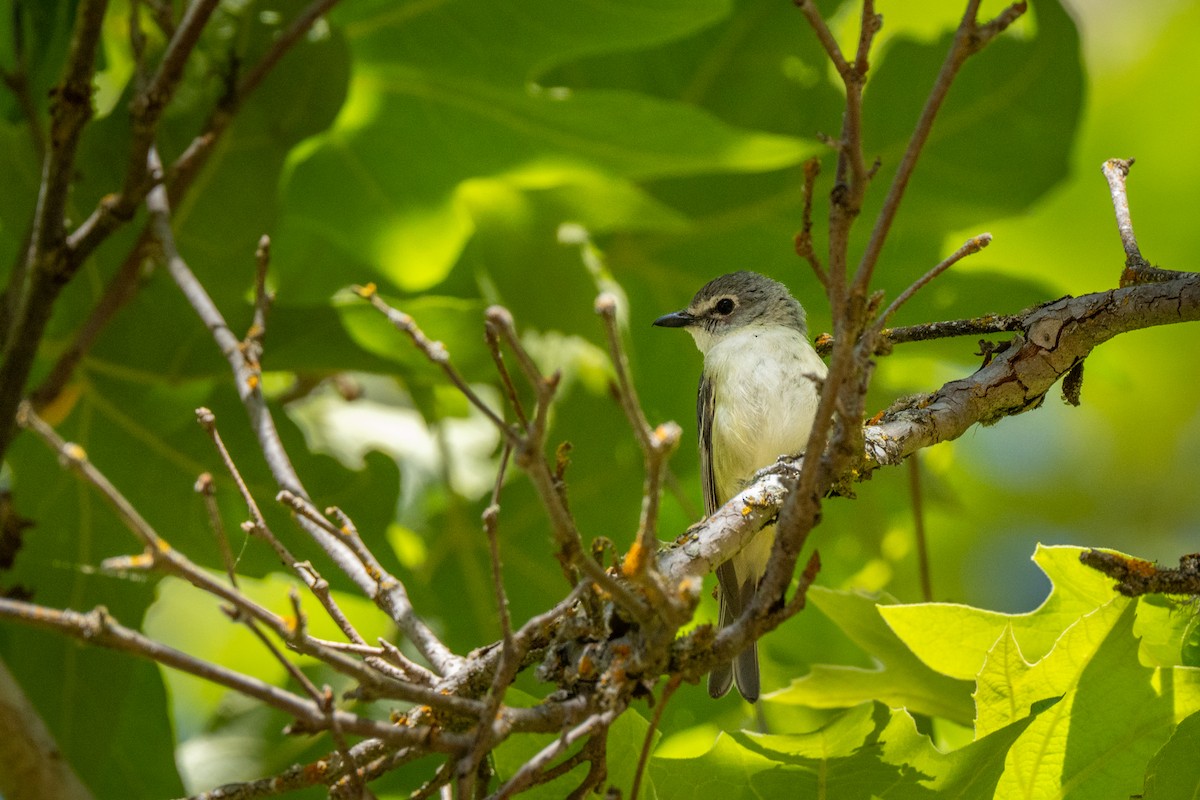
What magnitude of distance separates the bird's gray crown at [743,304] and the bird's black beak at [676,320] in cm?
1

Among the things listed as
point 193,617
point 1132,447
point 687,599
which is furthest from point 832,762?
point 1132,447

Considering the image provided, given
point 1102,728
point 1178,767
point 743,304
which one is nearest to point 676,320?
point 743,304

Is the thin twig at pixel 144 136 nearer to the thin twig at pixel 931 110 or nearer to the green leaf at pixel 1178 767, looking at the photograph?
the thin twig at pixel 931 110

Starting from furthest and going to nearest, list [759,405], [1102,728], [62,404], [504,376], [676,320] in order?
[676,320] < [759,405] < [62,404] < [1102,728] < [504,376]

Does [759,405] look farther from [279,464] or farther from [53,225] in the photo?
[53,225]

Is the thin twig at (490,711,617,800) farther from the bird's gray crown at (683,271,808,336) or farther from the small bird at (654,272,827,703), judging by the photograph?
the bird's gray crown at (683,271,808,336)

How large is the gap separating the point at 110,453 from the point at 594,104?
2.04 m

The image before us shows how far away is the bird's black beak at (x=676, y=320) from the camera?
4484 millimetres

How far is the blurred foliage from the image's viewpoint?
12.7ft

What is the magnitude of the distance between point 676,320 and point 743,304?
14.5 inches

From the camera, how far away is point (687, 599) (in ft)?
Answer: 5.63

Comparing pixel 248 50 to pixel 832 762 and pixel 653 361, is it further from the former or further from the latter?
pixel 832 762

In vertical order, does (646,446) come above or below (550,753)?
above

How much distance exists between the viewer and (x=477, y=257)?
4555mm
